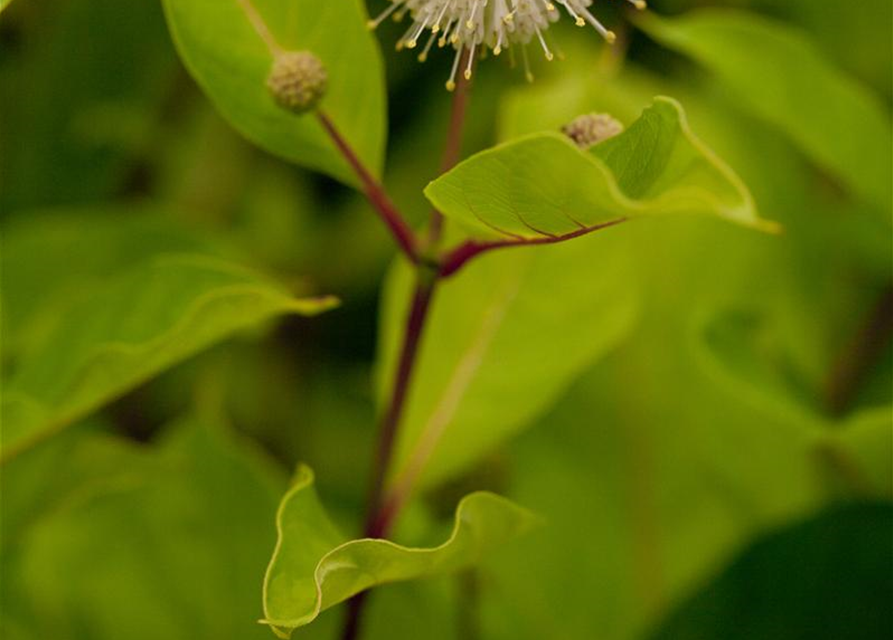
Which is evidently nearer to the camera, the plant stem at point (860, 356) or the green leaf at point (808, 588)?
the green leaf at point (808, 588)

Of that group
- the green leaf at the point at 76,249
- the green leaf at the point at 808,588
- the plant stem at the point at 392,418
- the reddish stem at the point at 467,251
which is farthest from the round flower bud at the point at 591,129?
the green leaf at the point at 76,249

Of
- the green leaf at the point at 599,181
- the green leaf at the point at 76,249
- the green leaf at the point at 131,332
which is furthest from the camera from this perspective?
the green leaf at the point at 76,249

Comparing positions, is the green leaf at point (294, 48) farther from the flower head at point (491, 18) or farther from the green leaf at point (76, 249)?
the green leaf at point (76, 249)

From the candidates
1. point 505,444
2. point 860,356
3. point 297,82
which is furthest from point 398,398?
point 860,356

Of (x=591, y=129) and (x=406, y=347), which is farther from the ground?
(x=591, y=129)

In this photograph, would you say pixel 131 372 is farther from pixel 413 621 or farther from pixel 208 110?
pixel 208 110

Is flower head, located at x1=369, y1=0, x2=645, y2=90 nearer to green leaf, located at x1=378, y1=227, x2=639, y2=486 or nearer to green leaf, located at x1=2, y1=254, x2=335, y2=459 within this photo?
green leaf, located at x1=2, y1=254, x2=335, y2=459

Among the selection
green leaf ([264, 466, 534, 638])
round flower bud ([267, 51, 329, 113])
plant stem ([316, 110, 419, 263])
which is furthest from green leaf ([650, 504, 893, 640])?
round flower bud ([267, 51, 329, 113])

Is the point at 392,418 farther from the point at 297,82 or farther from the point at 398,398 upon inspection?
the point at 297,82
